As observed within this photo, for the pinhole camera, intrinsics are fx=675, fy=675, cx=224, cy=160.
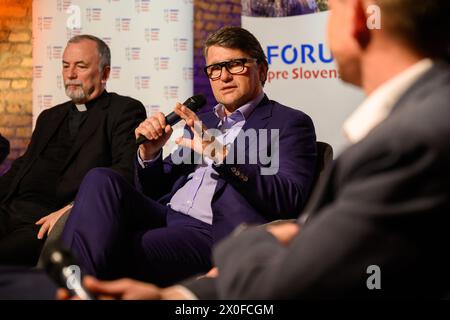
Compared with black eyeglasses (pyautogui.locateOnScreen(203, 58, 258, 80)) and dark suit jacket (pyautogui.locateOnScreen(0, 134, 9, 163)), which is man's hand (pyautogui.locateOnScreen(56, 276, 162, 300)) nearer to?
black eyeglasses (pyautogui.locateOnScreen(203, 58, 258, 80))

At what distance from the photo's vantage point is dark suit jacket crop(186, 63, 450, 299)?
2.47ft

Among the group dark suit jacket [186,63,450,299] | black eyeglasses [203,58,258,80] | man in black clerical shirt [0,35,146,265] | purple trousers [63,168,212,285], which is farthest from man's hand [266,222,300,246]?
man in black clerical shirt [0,35,146,265]

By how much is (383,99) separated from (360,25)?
0.38ft

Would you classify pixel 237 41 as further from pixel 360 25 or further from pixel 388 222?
pixel 388 222

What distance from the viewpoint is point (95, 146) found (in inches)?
124

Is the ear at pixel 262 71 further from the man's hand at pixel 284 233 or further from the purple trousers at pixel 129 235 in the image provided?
the man's hand at pixel 284 233

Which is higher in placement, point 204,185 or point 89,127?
point 89,127

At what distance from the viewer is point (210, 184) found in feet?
8.34

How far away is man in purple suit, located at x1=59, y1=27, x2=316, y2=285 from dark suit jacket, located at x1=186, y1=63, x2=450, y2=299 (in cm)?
134

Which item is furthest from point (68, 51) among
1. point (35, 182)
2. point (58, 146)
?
point (35, 182)

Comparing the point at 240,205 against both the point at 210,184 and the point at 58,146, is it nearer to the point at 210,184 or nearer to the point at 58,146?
the point at 210,184

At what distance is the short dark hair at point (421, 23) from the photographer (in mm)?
831

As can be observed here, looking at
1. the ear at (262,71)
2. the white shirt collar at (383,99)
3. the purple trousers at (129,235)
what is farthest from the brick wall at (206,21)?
the white shirt collar at (383,99)

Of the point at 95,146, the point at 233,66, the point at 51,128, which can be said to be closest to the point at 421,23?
the point at 233,66
